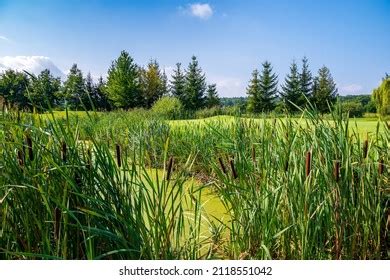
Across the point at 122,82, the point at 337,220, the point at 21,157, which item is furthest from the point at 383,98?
the point at 122,82

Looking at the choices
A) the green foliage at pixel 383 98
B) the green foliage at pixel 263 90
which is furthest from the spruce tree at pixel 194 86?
the green foliage at pixel 383 98

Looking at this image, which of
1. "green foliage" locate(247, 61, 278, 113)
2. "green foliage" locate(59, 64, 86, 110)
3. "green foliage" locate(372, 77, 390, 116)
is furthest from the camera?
"green foliage" locate(247, 61, 278, 113)

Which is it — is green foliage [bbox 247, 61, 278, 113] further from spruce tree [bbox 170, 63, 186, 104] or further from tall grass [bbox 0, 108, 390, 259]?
tall grass [bbox 0, 108, 390, 259]

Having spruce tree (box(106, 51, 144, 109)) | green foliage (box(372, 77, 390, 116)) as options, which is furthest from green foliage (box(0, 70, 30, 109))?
spruce tree (box(106, 51, 144, 109))

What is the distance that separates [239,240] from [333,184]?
0.39 m

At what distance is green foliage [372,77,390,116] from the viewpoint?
102 inches

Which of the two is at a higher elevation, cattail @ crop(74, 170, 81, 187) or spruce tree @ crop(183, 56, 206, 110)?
spruce tree @ crop(183, 56, 206, 110)

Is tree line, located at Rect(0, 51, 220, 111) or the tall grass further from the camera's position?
tree line, located at Rect(0, 51, 220, 111)

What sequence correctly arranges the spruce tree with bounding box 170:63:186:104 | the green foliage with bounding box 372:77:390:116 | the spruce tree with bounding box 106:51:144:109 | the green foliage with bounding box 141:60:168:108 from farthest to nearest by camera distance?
1. the spruce tree with bounding box 170:63:186:104
2. the green foliage with bounding box 141:60:168:108
3. the spruce tree with bounding box 106:51:144:109
4. the green foliage with bounding box 372:77:390:116

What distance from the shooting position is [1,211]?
1193 millimetres

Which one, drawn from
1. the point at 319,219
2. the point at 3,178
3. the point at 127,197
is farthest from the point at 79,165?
the point at 319,219

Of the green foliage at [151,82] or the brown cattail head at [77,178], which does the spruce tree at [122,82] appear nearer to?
the green foliage at [151,82]
